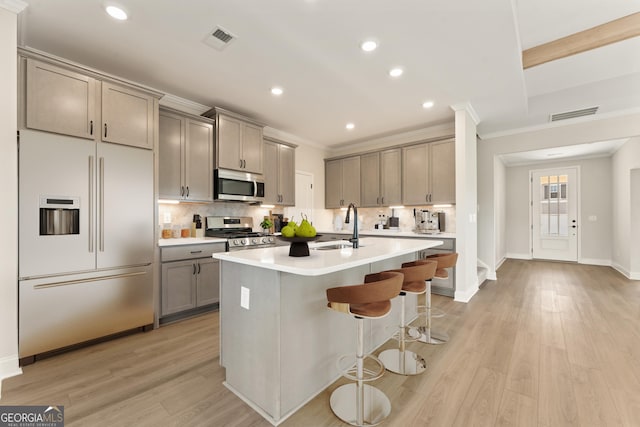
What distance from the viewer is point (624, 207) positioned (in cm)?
549

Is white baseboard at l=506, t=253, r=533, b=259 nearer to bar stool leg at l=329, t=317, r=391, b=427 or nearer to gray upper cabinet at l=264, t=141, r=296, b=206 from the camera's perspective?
gray upper cabinet at l=264, t=141, r=296, b=206

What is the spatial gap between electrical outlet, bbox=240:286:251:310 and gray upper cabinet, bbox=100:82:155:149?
212 cm

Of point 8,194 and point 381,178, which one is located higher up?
point 381,178

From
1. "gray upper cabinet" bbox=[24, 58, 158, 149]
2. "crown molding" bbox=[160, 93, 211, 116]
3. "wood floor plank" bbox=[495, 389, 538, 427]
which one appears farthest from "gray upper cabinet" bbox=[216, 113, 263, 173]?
"wood floor plank" bbox=[495, 389, 538, 427]

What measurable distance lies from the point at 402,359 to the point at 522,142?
492 cm

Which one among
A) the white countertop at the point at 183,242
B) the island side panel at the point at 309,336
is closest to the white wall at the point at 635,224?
the island side panel at the point at 309,336

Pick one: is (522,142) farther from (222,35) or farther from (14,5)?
(14,5)

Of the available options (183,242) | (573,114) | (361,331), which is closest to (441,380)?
(361,331)

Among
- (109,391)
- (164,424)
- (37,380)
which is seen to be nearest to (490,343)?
(164,424)

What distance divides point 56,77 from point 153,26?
99 cm

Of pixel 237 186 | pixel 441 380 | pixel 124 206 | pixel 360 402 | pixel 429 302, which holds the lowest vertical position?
pixel 441 380

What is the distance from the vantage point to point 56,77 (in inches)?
96.3

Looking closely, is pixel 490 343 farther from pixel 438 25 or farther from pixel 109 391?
pixel 109 391

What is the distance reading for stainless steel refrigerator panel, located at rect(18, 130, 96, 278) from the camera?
7.44ft
